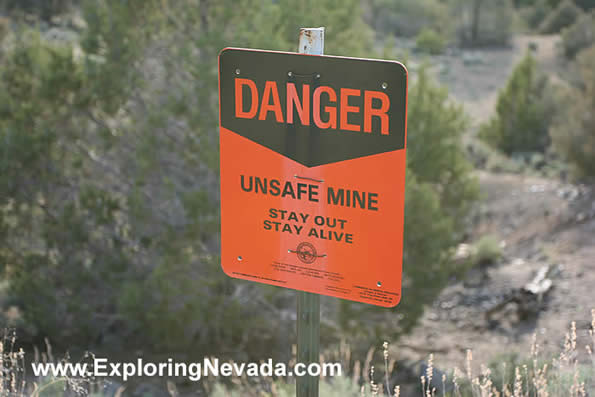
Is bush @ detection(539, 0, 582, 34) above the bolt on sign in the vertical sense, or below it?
below

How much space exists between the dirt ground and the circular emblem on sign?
4.76m

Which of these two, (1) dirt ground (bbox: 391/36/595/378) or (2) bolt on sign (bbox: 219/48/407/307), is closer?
(2) bolt on sign (bbox: 219/48/407/307)

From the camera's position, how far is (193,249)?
26.7ft

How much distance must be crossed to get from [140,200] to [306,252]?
568 centimetres

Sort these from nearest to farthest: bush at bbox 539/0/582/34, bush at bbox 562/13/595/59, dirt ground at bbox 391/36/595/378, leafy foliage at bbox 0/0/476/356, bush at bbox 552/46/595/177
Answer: leafy foliage at bbox 0/0/476/356 → dirt ground at bbox 391/36/595/378 → bush at bbox 552/46/595/177 → bush at bbox 562/13/595/59 → bush at bbox 539/0/582/34

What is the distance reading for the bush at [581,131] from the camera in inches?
572

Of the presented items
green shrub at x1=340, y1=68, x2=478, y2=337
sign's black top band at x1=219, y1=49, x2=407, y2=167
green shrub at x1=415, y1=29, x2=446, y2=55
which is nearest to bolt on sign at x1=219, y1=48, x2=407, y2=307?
sign's black top band at x1=219, y1=49, x2=407, y2=167

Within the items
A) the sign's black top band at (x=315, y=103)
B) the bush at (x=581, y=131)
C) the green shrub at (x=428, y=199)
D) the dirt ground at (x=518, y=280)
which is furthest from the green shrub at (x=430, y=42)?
the sign's black top band at (x=315, y=103)

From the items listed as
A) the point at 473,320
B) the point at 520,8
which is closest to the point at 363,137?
the point at 473,320

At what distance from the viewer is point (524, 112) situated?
2059 cm

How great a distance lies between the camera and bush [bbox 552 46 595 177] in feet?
47.7

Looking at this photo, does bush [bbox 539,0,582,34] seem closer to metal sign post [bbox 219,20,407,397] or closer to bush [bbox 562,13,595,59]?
bush [bbox 562,13,595,59]

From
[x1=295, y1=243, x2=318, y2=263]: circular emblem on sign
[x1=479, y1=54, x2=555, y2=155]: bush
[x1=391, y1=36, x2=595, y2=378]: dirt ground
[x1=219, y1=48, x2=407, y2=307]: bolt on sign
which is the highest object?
[x1=219, y1=48, x2=407, y2=307]: bolt on sign

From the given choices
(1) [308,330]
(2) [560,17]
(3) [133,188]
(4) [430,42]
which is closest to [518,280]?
(3) [133,188]
